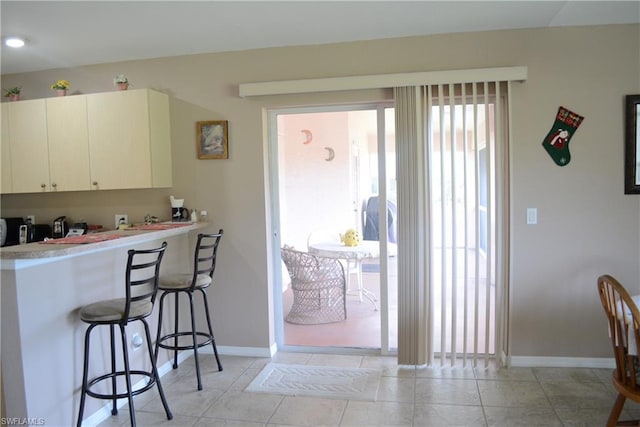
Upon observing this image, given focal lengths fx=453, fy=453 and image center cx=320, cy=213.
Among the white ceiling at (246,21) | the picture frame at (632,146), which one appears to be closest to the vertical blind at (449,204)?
the white ceiling at (246,21)

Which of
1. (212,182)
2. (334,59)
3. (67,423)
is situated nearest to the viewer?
(67,423)

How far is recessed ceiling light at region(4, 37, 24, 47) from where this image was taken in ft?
10.1

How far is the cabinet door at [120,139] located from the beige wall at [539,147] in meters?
0.45

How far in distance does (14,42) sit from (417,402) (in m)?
3.61

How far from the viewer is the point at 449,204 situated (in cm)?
322

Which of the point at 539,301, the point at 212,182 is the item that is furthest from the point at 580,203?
the point at 212,182

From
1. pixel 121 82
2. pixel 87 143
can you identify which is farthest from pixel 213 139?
pixel 87 143

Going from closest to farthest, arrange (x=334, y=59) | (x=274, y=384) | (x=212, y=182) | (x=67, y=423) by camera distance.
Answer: (x=67, y=423)
(x=274, y=384)
(x=334, y=59)
(x=212, y=182)

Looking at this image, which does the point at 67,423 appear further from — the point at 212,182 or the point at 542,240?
the point at 542,240

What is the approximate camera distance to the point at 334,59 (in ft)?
11.0

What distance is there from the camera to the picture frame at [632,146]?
303cm

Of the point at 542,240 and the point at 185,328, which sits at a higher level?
the point at 542,240

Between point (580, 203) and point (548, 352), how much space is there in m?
1.08

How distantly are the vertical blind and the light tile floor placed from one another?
0.25 m
